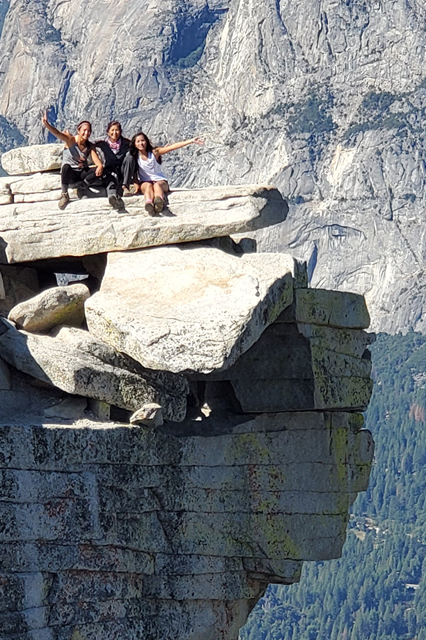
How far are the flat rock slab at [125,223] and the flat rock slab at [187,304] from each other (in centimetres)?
34

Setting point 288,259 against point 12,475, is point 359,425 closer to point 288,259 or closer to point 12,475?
point 288,259

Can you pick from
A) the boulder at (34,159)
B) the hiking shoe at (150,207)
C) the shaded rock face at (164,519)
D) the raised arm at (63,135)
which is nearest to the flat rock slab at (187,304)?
the hiking shoe at (150,207)

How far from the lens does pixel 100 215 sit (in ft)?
87.1

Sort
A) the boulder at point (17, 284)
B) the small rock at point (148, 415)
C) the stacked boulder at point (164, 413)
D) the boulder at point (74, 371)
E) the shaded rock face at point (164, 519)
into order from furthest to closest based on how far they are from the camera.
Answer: the boulder at point (17, 284) < the small rock at point (148, 415) < the boulder at point (74, 371) < the stacked boulder at point (164, 413) < the shaded rock face at point (164, 519)

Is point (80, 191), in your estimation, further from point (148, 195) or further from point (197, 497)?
point (197, 497)

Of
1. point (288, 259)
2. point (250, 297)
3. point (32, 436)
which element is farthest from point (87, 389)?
point (288, 259)

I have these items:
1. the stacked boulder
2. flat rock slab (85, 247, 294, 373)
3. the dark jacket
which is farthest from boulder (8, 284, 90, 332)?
the dark jacket

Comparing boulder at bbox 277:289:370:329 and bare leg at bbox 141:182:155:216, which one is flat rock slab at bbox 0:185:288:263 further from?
boulder at bbox 277:289:370:329

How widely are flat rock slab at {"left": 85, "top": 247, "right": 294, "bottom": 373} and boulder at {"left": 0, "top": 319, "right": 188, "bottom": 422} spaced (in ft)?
1.76

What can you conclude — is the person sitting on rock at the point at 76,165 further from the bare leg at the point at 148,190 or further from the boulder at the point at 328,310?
the boulder at the point at 328,310

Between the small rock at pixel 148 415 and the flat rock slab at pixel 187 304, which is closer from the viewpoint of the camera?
the flat rock slab at pixel 187 304

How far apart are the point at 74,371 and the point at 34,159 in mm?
5900

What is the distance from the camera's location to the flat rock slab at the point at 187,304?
2298cm

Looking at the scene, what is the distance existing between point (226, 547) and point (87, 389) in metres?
4.12
